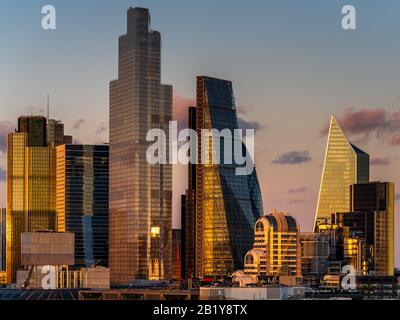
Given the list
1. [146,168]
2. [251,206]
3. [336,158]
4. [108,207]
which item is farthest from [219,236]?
[336,158]

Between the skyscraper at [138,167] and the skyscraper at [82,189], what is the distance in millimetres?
1420

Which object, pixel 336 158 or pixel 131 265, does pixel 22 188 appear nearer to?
pixel 131 265

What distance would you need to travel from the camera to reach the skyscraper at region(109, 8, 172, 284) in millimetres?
83375

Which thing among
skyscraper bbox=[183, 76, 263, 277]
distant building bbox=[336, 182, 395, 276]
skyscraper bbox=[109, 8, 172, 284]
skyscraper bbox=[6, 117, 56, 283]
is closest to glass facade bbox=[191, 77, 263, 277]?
skyscraper bbox=[183, 76, 263, 277]

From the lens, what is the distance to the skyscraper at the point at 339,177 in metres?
62.7

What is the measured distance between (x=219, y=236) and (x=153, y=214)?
7821 millimetres

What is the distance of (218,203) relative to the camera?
93.5 meters

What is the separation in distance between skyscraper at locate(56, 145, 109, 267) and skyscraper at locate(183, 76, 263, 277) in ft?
34.6

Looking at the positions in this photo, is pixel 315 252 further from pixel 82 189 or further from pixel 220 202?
pixel 82 189

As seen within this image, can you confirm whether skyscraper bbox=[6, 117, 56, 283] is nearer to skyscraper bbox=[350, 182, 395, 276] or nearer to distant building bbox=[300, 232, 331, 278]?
distant building bbox=[300, 232, 331, 278]

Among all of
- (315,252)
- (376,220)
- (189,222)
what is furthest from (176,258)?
(376,220)

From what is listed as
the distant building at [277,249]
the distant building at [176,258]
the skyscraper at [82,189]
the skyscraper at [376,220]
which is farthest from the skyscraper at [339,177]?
the skyscraper at [82,189]

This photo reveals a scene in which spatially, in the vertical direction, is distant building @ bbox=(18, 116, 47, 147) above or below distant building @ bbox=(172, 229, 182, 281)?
above

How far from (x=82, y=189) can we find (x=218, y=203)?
1618 cm
